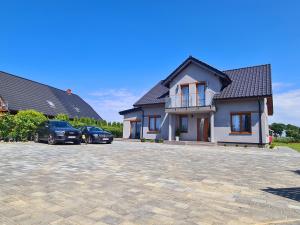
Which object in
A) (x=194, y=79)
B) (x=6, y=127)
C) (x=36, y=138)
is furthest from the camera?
(x=194, y=79)

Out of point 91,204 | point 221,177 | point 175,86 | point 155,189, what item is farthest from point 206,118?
point 91,204

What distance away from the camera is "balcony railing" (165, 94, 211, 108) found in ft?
66.5

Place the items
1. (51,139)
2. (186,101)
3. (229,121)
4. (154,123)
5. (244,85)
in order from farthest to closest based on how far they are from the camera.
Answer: (154,123) < (186,101) < (244,85) < (229,121) < (51,139)

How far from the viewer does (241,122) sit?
18719 mm

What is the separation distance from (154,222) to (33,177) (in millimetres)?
3685

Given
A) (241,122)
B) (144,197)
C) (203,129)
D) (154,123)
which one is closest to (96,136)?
(154,123)

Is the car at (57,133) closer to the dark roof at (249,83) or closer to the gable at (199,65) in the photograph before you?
the gable at (199,65)

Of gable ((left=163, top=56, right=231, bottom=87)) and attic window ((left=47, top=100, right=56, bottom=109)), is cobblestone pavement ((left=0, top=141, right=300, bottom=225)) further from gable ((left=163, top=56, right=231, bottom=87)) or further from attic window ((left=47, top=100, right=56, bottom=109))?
attic window ((left=47, top=100, right=56, bottom=109))

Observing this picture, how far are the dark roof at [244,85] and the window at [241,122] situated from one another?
1621mm

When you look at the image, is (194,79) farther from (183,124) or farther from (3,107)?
(3,107)

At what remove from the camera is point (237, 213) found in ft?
11.1

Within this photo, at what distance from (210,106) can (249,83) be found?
13.5ft

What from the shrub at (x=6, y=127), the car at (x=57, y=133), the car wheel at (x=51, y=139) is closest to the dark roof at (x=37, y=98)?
the shrub at (x=6, y=127)

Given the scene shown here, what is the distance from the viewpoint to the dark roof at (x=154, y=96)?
23.6m
